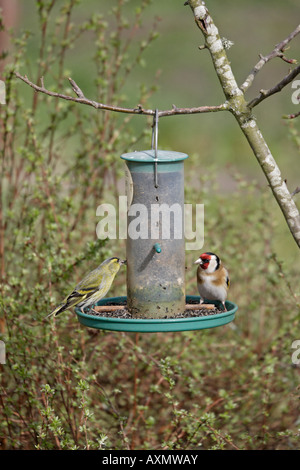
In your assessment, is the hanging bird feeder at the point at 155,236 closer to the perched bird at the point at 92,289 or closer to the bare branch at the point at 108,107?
the perched bird at the point at 92,289

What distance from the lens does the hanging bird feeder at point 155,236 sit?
12.9 ft

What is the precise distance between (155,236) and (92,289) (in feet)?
1.41

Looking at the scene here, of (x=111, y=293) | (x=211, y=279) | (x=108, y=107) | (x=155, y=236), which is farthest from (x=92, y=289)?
(x=111, y=293)

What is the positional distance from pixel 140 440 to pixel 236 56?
553 inches

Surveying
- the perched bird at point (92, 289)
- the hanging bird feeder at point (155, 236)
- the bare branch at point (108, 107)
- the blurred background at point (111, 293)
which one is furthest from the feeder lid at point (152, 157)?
the blurred background at point (111, 293)

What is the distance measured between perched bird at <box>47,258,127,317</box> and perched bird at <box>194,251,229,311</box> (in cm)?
44

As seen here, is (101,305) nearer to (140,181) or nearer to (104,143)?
(140,181)

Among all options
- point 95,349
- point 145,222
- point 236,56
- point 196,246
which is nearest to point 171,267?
point 145,222

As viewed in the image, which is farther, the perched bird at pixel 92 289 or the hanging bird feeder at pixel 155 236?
the perched bird at pixel 92 289

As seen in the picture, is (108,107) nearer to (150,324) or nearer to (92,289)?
(150,324)

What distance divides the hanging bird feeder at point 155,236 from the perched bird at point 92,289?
98mm

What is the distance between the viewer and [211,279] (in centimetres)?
427

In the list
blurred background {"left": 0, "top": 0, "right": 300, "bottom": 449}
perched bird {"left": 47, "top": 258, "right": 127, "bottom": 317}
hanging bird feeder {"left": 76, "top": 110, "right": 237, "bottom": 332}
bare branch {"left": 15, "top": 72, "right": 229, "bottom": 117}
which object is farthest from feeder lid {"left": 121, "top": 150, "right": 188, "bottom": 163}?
blurred background {"left": 0, "top": 0, "right": 300, "bottom": 449}
